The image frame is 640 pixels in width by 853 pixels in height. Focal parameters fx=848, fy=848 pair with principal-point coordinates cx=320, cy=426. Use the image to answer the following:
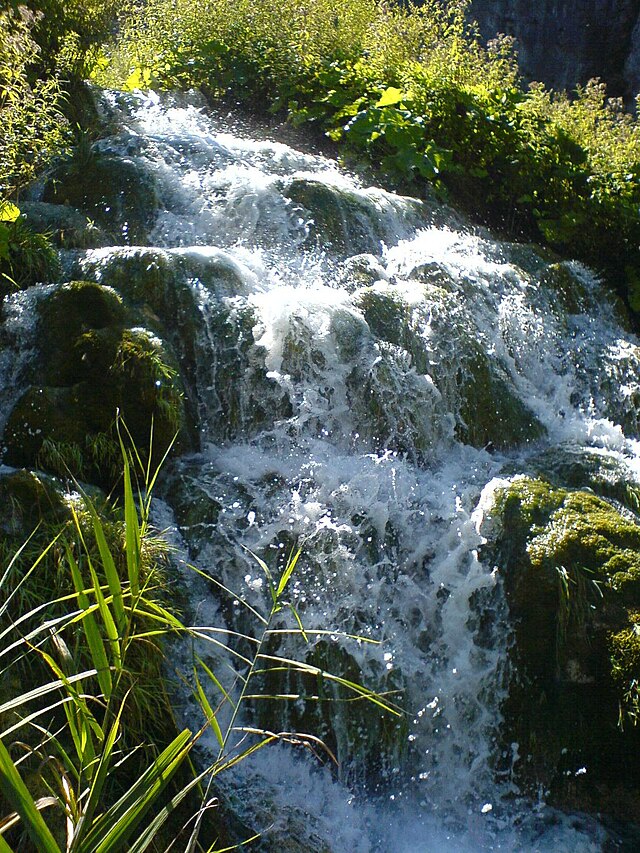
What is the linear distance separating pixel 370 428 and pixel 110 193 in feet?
8.93

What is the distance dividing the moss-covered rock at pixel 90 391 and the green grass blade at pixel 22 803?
8.55 ft

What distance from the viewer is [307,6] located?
8.48 metres

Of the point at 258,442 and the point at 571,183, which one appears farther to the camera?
the point at 571,183

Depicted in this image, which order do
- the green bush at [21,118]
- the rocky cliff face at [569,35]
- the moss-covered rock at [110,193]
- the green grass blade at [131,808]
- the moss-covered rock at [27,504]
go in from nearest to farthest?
the green grass blade at [131,808], the moss-covered rock at [27,504], the green bush at [21,118], the moss-covered rock at [110,193], the rocky cliff face at [569,35]

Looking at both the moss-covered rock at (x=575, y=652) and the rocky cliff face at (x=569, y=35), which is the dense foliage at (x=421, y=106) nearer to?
the moss-covered rock at (x=575, y=652)

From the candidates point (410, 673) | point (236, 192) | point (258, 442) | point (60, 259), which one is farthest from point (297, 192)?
point (410, 673)

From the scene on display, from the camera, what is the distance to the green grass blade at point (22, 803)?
1.26 metres

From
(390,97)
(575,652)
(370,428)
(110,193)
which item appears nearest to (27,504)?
Result: (370,428)

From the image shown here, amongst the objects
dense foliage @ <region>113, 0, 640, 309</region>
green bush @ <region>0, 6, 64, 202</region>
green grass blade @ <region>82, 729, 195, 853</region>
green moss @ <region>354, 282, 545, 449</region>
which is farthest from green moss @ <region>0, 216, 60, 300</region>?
green grass blade @ <region>82, 729, 195, 853</region>

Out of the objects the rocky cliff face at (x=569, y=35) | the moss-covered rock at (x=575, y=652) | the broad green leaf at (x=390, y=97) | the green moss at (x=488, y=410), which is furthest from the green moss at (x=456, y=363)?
the rocky cliff face at (x=569, y=35)

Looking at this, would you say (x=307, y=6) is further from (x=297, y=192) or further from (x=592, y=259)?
(x=592, y=259)

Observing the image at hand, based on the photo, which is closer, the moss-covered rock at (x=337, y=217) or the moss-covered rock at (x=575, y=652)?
the moss-covered rock at (x=575, y=652)

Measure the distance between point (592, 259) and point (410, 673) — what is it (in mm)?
4404

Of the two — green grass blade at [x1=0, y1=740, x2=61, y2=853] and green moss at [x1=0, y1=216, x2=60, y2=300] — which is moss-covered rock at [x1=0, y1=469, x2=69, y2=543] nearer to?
green moss at [x1=0, y1=216, x2=60, y2=300]
